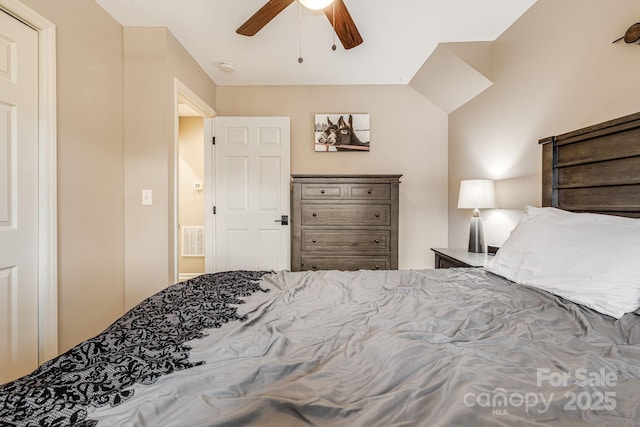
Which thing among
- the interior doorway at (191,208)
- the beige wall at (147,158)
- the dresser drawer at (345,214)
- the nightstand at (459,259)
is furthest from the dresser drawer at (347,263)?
the interior doorway at (191,208)

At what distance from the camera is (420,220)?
3486 mm

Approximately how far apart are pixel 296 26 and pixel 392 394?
2.59m

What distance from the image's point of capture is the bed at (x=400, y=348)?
0.53 meters

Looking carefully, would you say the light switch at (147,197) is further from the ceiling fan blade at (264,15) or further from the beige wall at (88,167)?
the ceiling fan blade at (264,15)

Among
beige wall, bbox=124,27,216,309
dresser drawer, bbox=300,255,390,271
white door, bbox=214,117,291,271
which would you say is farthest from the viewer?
white door, bbox=214,117,291,271

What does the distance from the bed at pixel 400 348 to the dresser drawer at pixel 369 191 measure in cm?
149

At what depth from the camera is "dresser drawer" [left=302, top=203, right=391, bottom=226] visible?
290 cm

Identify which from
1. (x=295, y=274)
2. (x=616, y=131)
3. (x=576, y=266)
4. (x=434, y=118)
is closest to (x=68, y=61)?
(x=295, y=274)

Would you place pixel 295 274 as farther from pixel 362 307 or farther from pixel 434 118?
pixel 434 118

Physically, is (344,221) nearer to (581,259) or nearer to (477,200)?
(477,200)

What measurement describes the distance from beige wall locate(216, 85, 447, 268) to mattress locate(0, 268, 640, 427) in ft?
7.77

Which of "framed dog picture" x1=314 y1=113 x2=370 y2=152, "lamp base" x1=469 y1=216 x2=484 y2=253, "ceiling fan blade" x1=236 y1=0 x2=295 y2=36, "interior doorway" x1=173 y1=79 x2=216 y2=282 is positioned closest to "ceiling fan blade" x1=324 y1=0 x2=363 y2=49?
"ceiling fan blade" x1=236 y1=0 x2=295 y2=36

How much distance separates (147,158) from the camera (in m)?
2.32

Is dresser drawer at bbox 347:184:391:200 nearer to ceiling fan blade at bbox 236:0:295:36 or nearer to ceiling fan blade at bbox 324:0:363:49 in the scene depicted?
ceiling fan blade at bbox 324:0:363:49
